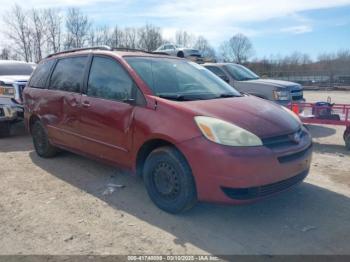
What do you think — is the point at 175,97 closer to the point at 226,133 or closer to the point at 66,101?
the point at 226,133

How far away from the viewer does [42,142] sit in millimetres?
6168

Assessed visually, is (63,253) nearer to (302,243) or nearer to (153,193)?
(153,193)

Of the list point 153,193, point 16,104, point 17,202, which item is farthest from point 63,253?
point 16,104

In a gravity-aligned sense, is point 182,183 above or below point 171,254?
above

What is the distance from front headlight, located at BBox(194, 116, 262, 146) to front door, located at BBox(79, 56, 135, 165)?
3.35ft

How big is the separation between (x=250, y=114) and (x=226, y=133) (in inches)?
20.4

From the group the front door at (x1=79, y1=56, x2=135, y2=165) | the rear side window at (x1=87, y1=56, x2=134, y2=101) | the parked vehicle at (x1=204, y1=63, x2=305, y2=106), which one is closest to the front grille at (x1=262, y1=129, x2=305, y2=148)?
the front door at (x1=79, y1=56, x2=135, y2=165)

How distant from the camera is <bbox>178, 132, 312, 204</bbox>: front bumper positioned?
337 centimetres

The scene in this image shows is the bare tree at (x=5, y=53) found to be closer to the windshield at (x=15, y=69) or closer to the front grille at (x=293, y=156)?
the windshield at (x=15, y=69)

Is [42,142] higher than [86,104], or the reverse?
[86,104]

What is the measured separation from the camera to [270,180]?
11.5 ft

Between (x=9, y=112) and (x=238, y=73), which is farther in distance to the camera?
(x=238, y=73)

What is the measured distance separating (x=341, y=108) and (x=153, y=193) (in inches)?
200

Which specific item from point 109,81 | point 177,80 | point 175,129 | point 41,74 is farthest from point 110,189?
point 41,74
